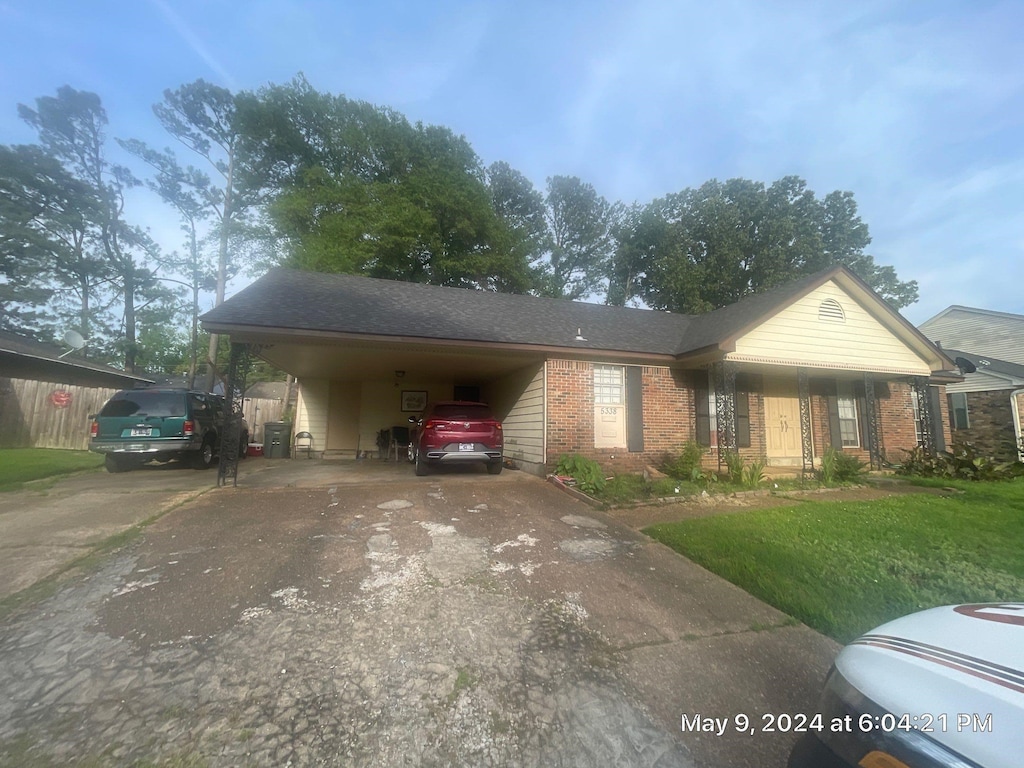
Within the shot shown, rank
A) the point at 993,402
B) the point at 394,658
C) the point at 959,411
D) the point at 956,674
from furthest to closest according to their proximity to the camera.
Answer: the point at 959,411 → the point at 993,402 → the point at 394,658 → the point at 956,674

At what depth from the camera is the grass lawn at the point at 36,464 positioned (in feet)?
26.3

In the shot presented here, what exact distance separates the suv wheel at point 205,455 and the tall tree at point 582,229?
2847cm

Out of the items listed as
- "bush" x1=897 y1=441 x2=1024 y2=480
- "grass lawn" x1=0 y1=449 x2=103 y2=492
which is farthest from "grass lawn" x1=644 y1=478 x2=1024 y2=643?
"grass lawn" x1=0 y1=449 x2=103 y2=492

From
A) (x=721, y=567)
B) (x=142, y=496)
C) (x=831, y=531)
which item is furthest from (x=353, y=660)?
(x=142, y=496)

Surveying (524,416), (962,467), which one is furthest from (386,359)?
(962,467)

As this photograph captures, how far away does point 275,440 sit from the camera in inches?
522

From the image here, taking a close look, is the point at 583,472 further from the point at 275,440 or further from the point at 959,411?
the point at 959,411

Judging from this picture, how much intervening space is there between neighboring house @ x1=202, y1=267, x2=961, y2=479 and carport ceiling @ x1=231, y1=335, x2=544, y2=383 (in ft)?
0.17

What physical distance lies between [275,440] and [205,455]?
2969 mm

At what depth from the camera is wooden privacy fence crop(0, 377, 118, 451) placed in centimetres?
1321

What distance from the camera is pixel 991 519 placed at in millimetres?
6152

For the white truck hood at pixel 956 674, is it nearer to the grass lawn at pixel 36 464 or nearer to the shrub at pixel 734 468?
the shrub at pixel 734 468

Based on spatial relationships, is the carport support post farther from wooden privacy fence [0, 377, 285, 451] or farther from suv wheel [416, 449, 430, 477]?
wooden privacy fence [0, 377, 285, 451]

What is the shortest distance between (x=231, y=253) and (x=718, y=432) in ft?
82.1
